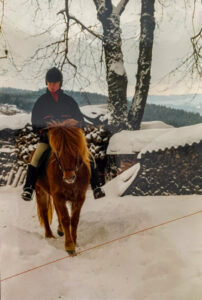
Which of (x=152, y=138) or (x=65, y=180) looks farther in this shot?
(x=152, y=138)

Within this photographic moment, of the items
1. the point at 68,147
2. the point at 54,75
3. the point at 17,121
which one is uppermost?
the point at 54,75

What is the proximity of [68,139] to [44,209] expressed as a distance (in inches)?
18.8

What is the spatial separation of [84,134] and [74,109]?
0.18 m

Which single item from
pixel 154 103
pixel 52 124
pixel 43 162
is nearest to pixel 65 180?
pixel 43 162

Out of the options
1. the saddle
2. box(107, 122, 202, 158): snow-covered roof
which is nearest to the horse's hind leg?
the saddle

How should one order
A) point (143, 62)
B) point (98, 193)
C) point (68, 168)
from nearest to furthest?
point (68, 168) → point (98, 193) → point (143, 62)

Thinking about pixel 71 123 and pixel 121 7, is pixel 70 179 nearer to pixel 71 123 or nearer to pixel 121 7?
pixel 71 123

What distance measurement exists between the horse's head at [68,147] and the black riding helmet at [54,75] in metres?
0.29

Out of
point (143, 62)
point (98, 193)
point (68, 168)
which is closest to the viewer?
point (68, 168)

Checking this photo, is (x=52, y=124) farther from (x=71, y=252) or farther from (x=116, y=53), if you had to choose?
(x=71, y=252)

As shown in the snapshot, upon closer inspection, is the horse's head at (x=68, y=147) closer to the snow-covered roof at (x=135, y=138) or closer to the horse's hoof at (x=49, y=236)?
the snow-covered roof at (x=135, y=138)

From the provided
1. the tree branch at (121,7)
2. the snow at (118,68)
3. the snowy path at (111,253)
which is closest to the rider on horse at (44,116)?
the snowy path at (111,253)

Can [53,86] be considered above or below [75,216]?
above

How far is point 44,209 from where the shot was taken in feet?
6.50
